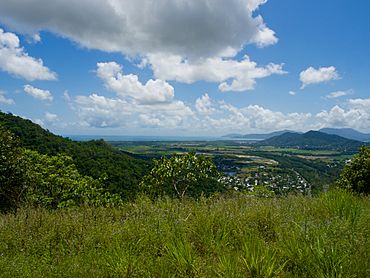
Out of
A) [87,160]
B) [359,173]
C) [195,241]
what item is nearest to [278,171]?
[87,160]

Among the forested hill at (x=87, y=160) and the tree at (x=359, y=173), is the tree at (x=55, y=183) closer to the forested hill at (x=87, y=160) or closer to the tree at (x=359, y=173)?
the forested hill at (x=87, y=160)

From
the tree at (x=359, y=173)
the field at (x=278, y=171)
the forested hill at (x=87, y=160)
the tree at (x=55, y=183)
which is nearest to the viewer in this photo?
the field at (x=278, y=171)

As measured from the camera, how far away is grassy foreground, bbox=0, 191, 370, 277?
3.42 meters

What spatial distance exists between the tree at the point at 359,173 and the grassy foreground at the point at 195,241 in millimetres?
15032

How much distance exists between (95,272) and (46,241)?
1.99 meters

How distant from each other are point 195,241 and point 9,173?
15.3m

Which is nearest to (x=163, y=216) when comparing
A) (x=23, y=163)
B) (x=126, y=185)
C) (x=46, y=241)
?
(x=46, y=241)

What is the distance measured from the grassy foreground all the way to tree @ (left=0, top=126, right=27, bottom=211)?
1096 centimetres

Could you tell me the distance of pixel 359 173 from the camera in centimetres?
1928

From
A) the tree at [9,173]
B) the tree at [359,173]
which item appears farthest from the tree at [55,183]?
the tree at [359,173]

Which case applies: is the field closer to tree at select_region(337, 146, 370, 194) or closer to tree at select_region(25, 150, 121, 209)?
tree at select_region(337, 146, 370, 194)

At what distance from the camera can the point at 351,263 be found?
3.15 meters

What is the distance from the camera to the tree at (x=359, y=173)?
18.8m

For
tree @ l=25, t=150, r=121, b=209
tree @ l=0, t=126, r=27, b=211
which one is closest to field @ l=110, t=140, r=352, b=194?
tree @ l=25, t=150, r=121, b=209
